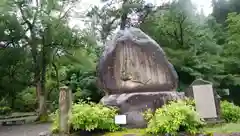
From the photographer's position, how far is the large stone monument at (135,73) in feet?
27.1

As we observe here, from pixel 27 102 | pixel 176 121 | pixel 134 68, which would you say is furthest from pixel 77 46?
pixel 176 121

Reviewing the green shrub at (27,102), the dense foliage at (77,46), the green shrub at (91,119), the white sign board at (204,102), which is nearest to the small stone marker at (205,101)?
the white sign board at (204,102)

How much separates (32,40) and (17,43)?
95 cm

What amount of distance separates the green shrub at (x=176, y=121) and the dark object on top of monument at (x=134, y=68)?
167cm

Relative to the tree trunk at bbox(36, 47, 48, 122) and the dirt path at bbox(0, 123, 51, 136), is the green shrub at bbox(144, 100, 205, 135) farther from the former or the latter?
the tree trunk at bbox(36, 47, 48, 122)

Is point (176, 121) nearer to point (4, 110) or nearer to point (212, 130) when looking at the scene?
point (212, 130)

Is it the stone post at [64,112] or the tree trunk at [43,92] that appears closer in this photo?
the stone post at [64,112]

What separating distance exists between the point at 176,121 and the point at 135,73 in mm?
2369

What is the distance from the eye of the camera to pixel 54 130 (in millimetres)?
7762

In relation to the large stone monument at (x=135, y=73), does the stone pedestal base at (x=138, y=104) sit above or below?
below

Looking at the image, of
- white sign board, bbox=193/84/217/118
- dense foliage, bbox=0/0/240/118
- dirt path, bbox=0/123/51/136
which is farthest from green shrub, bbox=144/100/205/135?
dense foliage, bbox=0/0/240/118

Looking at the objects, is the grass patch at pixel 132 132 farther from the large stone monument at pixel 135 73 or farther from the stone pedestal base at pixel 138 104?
the large stone monument at pixel 135 73

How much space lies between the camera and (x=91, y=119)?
731 centimetres

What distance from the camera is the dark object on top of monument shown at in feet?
28.2
